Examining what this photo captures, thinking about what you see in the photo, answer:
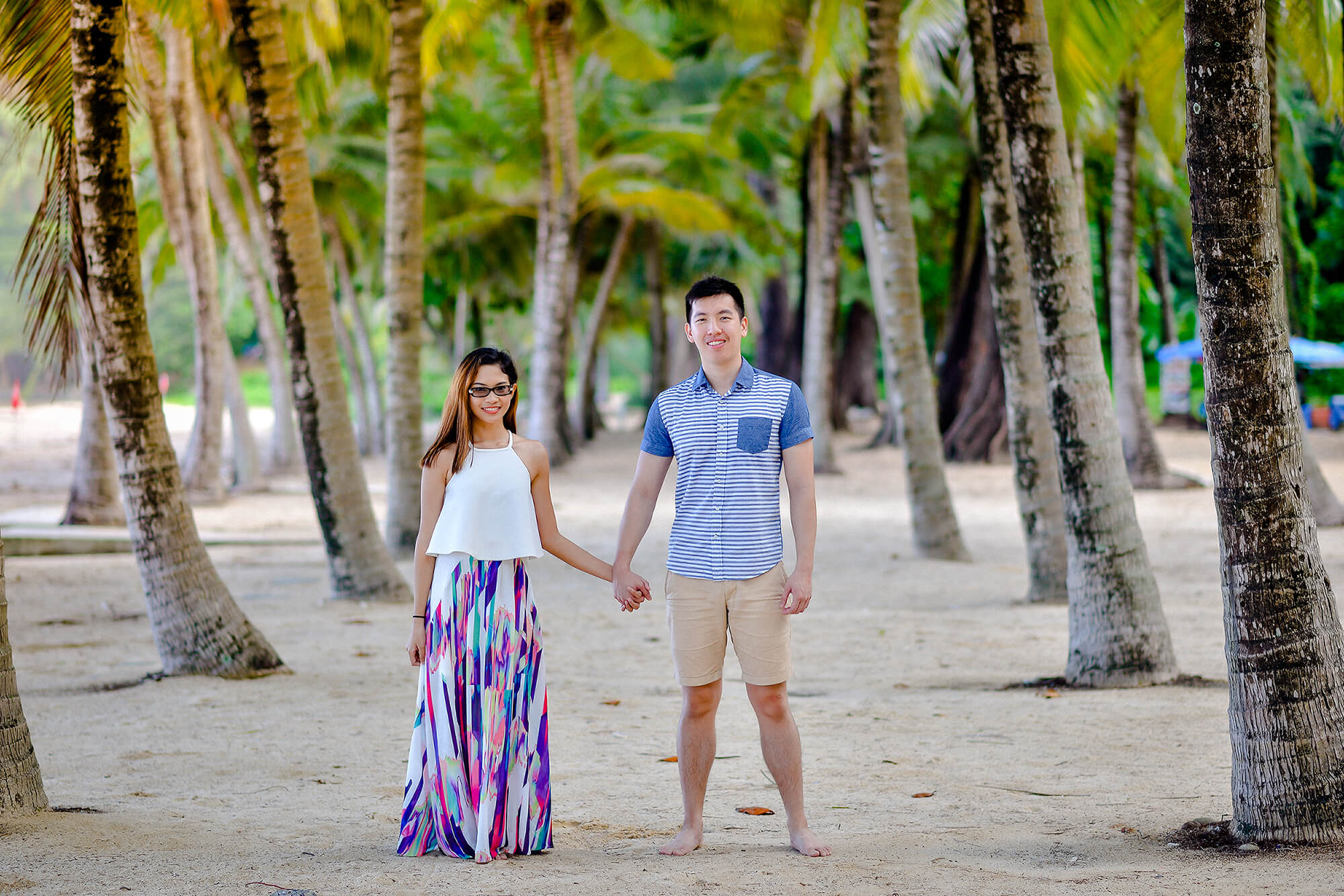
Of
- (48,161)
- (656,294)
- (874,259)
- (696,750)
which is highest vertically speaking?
(656,294)

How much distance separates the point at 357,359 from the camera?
29484mm

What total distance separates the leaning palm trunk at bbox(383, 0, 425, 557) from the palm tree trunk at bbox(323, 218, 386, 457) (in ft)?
48.0

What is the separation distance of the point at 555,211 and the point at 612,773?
Answer: 57.1 ft

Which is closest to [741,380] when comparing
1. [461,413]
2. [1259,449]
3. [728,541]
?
[728,541]

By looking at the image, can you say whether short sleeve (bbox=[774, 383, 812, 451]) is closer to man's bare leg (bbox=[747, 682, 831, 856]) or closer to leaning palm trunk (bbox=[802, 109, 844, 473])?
man's bare leg (bbox=[747, 682, 831, 856])

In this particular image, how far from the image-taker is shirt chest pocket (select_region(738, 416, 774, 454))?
395 centimetres

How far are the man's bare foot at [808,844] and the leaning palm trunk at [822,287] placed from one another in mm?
15696

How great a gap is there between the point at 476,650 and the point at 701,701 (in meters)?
0.72

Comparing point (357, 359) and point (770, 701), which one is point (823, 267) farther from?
point (770, 701)

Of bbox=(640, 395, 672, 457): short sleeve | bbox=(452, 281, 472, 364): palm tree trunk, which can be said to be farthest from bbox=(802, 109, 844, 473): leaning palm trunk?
bbox=(640, 395, 672, 457): short sleeve

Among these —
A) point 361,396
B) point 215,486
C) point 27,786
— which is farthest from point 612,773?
point 361,396

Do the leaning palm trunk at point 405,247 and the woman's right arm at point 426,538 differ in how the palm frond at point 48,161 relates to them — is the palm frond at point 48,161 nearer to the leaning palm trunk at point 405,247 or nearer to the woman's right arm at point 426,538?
the woman's right arm at point 426,538

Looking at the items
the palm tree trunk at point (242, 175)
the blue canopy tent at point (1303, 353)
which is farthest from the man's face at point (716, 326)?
the blue canopy tent at point (1303, 353)

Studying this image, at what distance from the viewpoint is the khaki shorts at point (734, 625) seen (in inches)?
154
